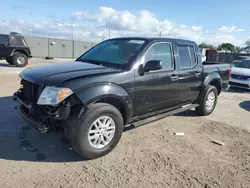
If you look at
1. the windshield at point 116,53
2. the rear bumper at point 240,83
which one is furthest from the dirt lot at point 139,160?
the rear bumper at point 240,83

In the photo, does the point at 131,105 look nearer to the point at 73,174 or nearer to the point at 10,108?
the point at 73,174

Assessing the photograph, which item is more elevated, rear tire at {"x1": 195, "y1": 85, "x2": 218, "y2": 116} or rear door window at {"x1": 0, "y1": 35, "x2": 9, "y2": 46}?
rear door window at {"x1": 0, "y1": 35, "x2": 9, "y2": 46}

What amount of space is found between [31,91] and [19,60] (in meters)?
12.8

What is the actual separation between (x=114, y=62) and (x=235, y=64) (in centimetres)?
1002

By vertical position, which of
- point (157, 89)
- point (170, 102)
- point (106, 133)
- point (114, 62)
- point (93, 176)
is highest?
point (114, 62)

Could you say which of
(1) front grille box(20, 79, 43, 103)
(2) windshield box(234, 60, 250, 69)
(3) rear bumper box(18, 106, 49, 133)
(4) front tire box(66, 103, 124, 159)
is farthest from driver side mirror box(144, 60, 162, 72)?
(2) windshield box(234, 60, 250, 69)

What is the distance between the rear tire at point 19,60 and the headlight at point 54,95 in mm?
13200

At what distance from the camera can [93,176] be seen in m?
3.10

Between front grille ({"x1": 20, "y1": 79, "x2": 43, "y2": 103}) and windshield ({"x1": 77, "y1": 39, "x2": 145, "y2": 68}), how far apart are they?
4.02 ft

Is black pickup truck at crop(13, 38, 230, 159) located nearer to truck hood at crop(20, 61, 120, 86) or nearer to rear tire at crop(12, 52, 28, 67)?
truck hood at crop(20, 61, 120, 86)

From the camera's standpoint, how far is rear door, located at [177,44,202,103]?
4.88 meters

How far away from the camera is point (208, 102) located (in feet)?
19.6

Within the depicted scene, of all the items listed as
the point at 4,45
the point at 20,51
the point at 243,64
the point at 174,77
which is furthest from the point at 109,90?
the point at 20,51

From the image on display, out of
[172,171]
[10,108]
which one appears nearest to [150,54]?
[172,171]
